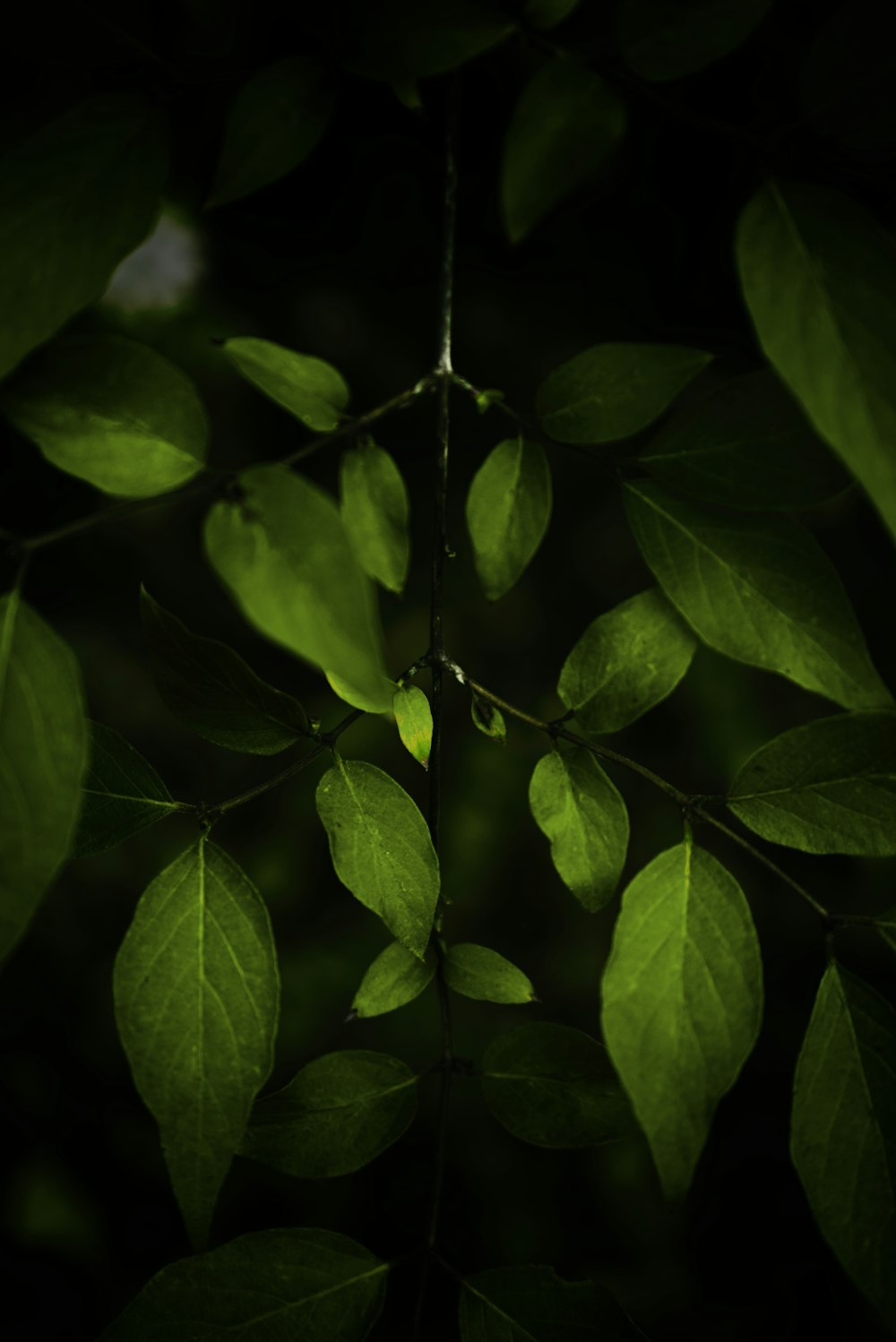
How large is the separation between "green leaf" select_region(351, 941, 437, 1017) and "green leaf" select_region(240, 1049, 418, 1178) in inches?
2.0

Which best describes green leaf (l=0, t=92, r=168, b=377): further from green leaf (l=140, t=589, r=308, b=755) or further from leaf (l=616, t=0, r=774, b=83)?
leaf (l=616, t=0, r=774, b=83)

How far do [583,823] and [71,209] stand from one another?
0.45 metres

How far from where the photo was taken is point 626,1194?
2.38 ft

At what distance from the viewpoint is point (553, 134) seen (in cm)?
47

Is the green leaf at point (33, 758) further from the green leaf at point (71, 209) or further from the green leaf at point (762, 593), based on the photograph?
the green leaf at point (762, 593)

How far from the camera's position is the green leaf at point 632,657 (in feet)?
1.74

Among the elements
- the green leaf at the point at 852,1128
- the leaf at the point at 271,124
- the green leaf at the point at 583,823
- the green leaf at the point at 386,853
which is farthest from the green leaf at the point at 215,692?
the green leaf at the point at 852,1128

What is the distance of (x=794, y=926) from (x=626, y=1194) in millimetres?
277

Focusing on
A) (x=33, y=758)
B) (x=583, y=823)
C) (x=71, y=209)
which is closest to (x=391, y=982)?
(x=583, y=823)

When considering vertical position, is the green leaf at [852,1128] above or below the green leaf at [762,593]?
below

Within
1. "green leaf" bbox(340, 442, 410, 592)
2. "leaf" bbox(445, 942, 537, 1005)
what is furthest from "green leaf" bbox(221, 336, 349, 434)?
"leaf" bbox(445, 942, 537, 1005)

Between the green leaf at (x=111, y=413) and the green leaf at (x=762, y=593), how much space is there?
28 cm

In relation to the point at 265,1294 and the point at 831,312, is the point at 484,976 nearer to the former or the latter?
the point at 265,1294

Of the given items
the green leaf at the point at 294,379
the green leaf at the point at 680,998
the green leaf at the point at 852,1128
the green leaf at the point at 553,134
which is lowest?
the green leaf at the point at 852,1128
